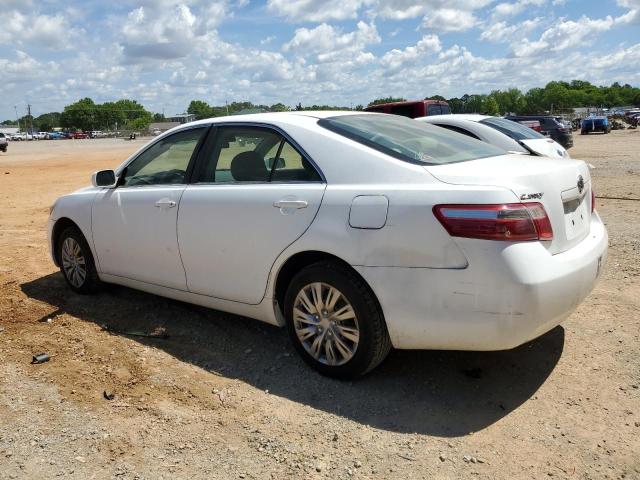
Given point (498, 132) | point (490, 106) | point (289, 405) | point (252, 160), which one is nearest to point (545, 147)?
point (498, 132)

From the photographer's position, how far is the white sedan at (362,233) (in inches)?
118

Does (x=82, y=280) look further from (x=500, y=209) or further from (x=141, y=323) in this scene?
(x=500, y=209)

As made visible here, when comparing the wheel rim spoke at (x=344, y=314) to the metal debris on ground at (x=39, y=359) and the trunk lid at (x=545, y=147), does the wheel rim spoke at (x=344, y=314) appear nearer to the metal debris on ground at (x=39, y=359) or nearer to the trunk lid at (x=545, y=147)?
the metal debris on ground at (x=39, y=359)

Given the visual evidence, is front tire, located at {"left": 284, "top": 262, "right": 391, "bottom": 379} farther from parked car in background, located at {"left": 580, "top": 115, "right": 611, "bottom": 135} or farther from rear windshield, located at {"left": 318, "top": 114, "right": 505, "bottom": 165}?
parked car in background, located at {"left": 580, "top": 115, "right": 611, "bottom": 135}

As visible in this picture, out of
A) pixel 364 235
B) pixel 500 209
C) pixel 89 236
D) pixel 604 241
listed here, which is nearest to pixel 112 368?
pixel 89 236

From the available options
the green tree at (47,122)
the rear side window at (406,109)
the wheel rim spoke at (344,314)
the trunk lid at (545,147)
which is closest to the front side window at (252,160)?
the wheel rim spoke at (344,314)

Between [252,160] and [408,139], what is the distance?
3.56ft

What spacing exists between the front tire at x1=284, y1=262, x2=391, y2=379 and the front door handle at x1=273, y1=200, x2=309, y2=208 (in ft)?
1.22

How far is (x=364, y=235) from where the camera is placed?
324 centimetres

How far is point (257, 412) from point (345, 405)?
51 centimetres

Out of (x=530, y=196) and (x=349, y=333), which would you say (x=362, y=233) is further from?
(x=530, y=196)

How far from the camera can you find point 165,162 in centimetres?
476

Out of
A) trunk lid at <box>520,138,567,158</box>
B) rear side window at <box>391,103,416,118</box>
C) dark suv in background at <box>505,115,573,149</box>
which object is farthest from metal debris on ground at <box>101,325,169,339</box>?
dark suv in background at <box>505,115,573,149</box>

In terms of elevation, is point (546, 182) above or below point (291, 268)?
above
